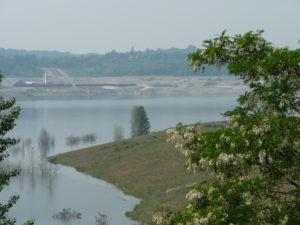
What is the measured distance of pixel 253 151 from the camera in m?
12.1

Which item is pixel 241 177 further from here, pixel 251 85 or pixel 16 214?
pixel 16 214

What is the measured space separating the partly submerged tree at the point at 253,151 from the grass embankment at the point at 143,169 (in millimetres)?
38394

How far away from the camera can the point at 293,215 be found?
12.1m

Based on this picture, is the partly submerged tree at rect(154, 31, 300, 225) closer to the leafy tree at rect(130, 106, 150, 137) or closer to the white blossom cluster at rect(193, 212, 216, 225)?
the white blossom cluster at rect(193, 212, 216, 225)

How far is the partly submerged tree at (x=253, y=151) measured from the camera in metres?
12.0

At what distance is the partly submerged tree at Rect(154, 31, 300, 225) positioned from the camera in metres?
12.0

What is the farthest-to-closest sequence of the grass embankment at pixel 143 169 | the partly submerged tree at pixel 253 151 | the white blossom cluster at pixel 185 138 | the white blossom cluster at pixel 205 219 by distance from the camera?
the grass embankment at pixel 143 169 < the white blossom cluster at pixel 185 138 < the partly submerged tree at pixel 253 151 < the white blossom cluster at pixel 205 219

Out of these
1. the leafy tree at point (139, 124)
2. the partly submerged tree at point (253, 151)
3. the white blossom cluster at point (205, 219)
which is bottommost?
the leafy tree at point (139, 124)

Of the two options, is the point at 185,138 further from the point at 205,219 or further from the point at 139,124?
the point at 139,124

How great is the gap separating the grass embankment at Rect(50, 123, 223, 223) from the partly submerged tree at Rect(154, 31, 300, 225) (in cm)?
3839

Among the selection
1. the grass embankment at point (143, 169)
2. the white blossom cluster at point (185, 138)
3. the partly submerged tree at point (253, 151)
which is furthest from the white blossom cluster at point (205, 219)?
the grass embankment at point (143, 169)

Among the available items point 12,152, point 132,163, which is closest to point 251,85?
point 132,163

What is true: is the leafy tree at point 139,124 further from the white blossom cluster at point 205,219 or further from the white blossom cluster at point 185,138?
the white blossom cluster at point 205,219

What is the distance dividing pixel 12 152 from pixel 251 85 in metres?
97.4
